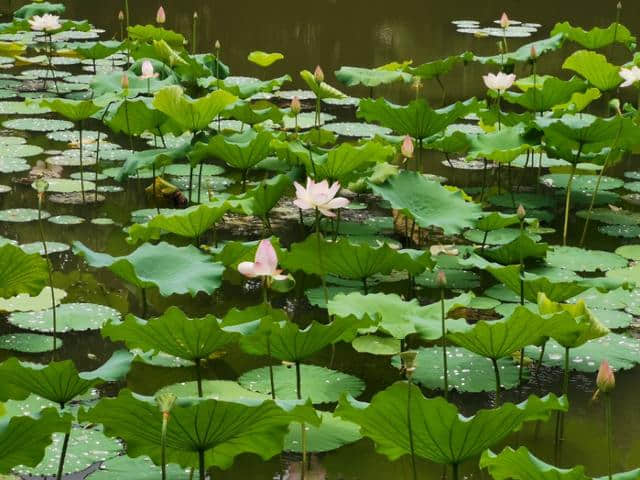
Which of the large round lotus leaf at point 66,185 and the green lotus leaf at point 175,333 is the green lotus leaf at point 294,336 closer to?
the green lotus leaf at point 175,333

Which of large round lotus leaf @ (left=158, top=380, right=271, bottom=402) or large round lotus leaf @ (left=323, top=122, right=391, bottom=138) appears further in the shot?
large round lotus leaf @ (left=323, top=122, right=391, bottom=138)

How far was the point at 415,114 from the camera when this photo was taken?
332 centimetres

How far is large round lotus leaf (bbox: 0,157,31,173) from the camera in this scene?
3.78 metres

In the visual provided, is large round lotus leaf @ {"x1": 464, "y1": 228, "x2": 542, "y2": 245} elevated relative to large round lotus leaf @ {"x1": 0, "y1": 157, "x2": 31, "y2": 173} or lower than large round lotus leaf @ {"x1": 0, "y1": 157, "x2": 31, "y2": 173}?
elevated

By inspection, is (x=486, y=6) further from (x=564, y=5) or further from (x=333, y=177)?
(x=333, y=177)

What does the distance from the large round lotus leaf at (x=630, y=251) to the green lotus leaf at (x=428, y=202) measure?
1.68ft

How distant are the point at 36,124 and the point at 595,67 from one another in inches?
85.9

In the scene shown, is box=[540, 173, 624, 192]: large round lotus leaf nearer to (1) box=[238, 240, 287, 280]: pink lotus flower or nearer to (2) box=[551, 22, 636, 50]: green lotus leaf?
(2) box=[551, 22, 636, 50]: green lotus leaf

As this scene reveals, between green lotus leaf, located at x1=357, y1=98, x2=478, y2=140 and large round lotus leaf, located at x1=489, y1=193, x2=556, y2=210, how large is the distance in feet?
1.26

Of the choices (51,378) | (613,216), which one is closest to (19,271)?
(51,378)

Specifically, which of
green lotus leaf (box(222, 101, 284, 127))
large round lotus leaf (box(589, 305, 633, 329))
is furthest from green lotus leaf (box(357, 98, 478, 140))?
large round lotus leaf (box(589, 305, 633, 329))

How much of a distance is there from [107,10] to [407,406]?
21.1ft

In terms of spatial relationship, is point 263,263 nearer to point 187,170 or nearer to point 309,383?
point 309,383

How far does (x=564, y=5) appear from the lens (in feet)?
27.1
